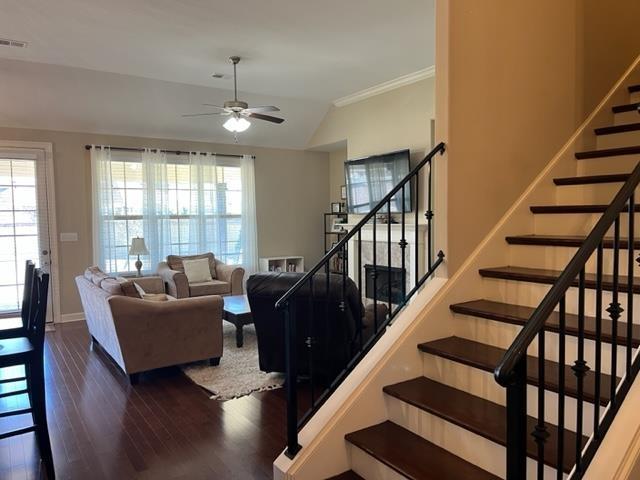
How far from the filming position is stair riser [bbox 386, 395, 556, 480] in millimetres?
1956

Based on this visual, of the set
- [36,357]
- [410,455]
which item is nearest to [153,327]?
[36,357]

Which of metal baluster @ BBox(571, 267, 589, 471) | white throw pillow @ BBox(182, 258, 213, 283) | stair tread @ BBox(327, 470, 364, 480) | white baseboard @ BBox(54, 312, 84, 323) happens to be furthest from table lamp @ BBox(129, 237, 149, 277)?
metal baluster @ BBox(571, 267, 589, 471)

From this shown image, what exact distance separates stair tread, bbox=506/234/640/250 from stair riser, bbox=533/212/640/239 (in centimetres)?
8

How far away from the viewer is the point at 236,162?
822cm

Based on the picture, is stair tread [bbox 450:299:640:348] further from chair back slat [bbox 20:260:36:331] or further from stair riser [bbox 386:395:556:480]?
chair back slat [bbox 20:260:36:331]

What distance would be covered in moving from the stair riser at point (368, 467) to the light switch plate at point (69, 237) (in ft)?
19.4

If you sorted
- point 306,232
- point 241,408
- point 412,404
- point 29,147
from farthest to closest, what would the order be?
point 306,232, point 29,147, point 241,408, point 412,404

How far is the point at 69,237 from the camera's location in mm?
6805

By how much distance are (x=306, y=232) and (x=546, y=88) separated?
20.7 ft

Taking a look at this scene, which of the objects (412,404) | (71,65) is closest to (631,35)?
(412,404)

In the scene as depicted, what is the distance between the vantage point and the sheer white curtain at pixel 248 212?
8258 millimetres

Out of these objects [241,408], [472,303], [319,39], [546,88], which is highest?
[319,39]

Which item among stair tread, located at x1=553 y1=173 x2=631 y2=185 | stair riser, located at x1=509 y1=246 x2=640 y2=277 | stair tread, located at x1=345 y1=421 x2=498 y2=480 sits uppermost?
stair tread, located at x1=553 y1=173 x2=631 y2=185

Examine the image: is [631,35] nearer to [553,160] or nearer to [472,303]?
[553,160]
